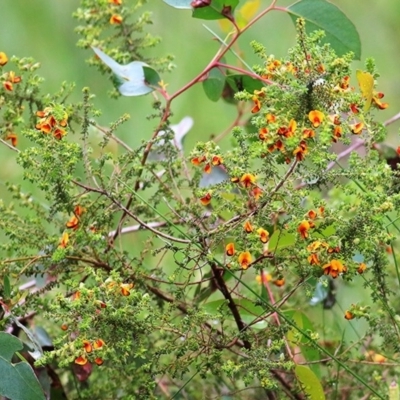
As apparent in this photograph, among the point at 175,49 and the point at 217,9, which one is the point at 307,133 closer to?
the point at 217,9

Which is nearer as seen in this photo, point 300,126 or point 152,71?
point 300,126

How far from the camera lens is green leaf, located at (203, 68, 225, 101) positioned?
3.68ft

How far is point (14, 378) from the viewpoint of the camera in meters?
0.87

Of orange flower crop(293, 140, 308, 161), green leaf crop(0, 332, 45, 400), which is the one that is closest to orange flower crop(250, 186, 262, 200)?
orange flower crop(293, 140, 308, 161)

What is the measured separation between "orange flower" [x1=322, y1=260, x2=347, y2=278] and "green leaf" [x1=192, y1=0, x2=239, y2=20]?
0.41m

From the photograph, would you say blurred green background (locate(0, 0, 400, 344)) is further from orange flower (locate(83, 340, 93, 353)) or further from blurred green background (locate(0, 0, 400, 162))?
orange flower (locate(83, 340, 93, 353))

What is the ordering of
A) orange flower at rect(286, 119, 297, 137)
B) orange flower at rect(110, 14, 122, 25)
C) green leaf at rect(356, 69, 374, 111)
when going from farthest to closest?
orange flower at rect(110, 14, 122, 25) → green leaf at rect(356, 69, 374, 111) → orange flower at rect(286, 119, 297, 137)

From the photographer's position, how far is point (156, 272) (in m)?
1.02

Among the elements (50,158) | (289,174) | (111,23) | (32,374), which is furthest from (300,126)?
(111,23)

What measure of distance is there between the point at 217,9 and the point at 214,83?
103 mm

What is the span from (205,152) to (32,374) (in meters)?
0.31

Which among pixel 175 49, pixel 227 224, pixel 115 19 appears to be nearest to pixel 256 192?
pixel 227 224

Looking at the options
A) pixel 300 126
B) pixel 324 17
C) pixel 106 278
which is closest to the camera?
pixel 300 126

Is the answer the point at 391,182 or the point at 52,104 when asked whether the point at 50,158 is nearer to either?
the point at 52,104
